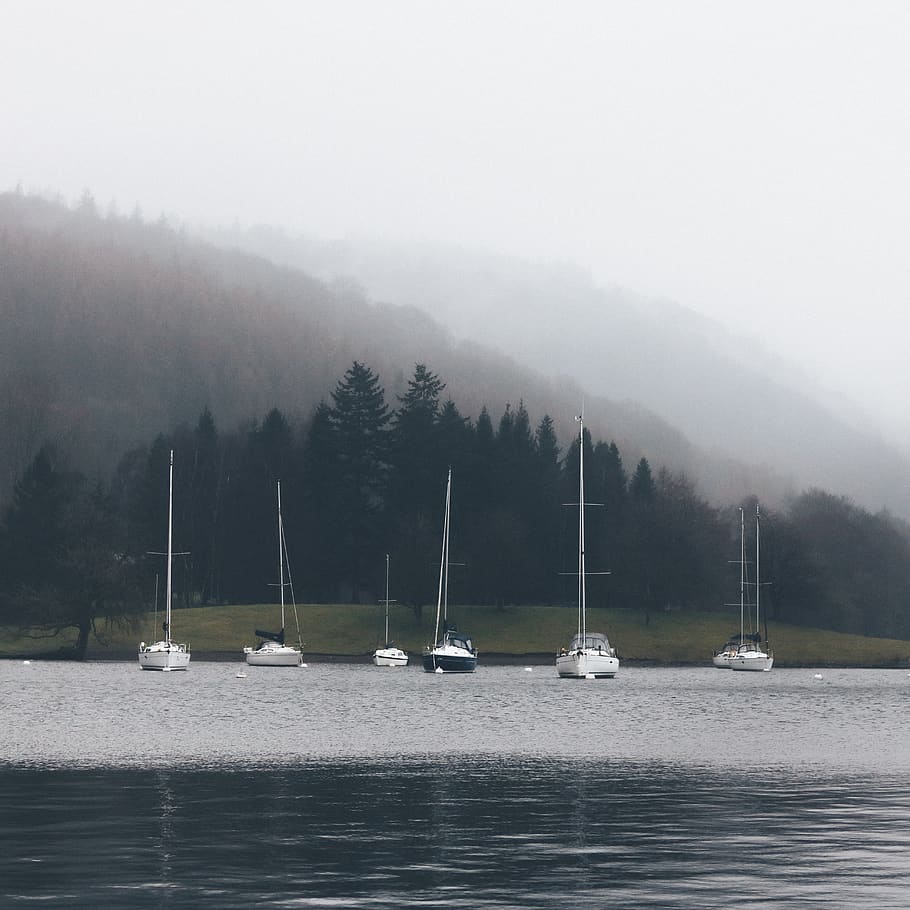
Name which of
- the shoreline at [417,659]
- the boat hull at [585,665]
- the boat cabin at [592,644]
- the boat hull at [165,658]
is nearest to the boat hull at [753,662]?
the shoreline at [417,659]

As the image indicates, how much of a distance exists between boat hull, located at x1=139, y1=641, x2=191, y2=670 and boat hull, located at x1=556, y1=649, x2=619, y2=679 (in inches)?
1260

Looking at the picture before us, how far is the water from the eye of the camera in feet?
81.6

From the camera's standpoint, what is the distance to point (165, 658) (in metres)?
134

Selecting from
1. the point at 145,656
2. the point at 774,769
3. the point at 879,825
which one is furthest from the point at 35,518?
the point at 879,825

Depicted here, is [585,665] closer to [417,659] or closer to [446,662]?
[446,662]

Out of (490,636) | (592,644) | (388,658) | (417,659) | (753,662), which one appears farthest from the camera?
(490,636)

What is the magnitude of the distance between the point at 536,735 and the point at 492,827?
3098cm

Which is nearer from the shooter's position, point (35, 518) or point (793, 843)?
point (793, 843)

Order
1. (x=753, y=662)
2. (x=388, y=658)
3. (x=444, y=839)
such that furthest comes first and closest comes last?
(x=753, y=662)
(x=388, y=658)
(x=444, y=839)

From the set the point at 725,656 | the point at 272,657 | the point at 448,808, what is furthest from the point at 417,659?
the point at 448,808

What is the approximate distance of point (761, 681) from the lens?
135 m

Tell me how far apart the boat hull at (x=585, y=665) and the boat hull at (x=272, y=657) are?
30.8 m

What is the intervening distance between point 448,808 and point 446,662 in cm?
9876

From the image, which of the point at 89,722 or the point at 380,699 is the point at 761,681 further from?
the point at 89,722
